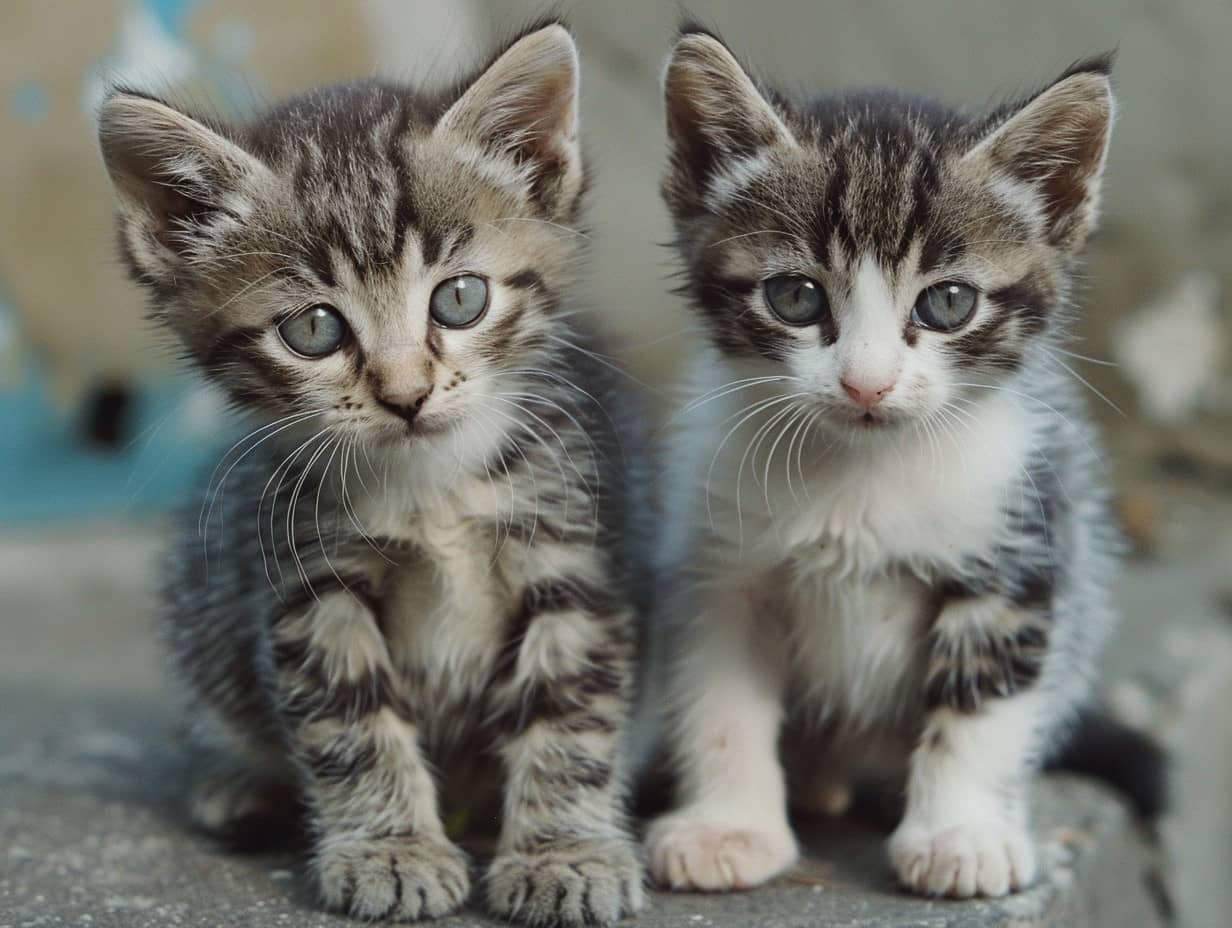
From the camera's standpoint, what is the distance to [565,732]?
186cm

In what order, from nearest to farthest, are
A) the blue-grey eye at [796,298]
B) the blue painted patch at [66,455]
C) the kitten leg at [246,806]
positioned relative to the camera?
1. the blue-grey eye at [796,298]
2. the kitten leg at [246,806]
3. the blue painted patch at [66,455]

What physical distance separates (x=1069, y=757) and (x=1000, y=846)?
0.66 metres

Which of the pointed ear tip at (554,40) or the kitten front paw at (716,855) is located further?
the kitten front paw at (716,855)

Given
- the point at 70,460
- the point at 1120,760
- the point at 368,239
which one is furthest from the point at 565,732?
the point at 70,460

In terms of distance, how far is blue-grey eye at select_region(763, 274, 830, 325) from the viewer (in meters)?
1.82

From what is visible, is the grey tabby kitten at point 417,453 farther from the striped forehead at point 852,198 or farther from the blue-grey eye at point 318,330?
the striped forehead at point 852,198

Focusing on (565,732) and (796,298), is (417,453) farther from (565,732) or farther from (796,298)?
(796,298)

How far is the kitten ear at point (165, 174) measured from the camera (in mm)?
1757

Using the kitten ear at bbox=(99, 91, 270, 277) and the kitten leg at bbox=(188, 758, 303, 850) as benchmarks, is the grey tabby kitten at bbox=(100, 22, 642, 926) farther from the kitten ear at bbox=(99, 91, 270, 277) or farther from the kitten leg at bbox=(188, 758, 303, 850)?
the kitten leg at bbox=(188, 758, 303, 850)

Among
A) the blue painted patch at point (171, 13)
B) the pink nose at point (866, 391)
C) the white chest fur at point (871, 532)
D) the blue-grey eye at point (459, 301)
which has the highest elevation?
the blue painted patch at point (171, 13)

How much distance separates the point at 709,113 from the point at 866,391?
0.44 m

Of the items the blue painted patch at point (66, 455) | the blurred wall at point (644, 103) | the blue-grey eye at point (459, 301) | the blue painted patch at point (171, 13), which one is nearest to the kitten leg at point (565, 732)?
the blue-grey eye at point (459, 301)

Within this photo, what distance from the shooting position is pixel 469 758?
2.02m

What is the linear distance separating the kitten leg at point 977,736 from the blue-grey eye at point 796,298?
0.42 metres
